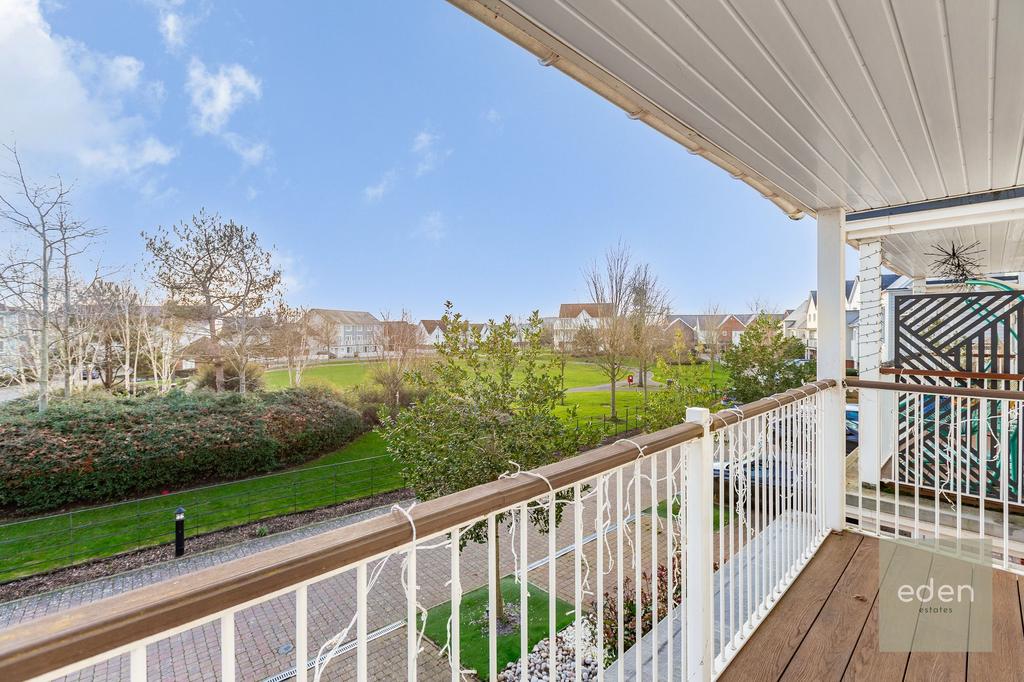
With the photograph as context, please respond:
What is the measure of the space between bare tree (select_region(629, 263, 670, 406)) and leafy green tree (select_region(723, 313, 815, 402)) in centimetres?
241

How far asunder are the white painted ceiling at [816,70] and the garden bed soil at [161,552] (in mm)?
8500

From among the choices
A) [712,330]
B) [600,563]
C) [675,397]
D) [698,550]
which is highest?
[712,330]

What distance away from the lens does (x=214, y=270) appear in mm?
10594

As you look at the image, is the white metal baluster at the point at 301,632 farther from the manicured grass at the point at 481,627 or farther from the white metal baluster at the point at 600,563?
the manicured grass at the point at 481,627

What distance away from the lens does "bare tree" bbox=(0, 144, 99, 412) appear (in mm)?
7441

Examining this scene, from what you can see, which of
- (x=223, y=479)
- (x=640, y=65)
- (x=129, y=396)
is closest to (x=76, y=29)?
(x=129, y=396)

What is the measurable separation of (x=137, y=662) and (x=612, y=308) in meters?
14.2

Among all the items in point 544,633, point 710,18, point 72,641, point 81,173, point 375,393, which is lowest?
point 544,633

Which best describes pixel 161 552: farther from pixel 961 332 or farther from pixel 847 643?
pixel 961 332

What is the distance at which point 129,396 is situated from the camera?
8875 millimetres

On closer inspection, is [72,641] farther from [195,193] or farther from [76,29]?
[76,29]

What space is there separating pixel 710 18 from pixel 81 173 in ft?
37.9

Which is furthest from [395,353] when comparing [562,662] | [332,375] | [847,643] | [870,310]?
[847,643]

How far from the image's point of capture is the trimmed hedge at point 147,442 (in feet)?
24.2
